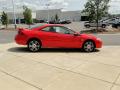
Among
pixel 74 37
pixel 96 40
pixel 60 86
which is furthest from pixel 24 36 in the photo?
pixel 60 86

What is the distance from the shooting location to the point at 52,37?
9852mm

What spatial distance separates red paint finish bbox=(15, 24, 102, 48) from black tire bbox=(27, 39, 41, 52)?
6.9 inches

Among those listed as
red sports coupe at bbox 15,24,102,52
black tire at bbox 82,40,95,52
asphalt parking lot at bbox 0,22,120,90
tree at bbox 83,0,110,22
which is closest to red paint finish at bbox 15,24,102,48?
red sports coupe at bbox 15,24,102,52

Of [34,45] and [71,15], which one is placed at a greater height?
[71,15]

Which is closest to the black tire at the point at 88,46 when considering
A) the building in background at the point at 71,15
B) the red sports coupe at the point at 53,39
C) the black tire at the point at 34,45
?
the red sports coupe at the point at 53,39

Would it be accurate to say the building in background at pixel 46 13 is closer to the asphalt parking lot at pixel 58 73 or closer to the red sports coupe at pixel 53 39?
the red sports coupe at pixel 53 39

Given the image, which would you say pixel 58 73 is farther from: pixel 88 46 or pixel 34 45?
pixel 88 46

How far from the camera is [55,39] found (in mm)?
9875

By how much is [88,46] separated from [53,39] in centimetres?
179

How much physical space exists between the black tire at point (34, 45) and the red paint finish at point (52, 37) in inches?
6.9

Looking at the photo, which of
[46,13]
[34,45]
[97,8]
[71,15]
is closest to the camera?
[34,45]

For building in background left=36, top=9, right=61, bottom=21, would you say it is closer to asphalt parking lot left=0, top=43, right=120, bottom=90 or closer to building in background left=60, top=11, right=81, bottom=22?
building in background left=60, top=11, right=81, bottom=22

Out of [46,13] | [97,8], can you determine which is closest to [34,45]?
[97,8]

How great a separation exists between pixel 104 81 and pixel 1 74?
3.13 metres
